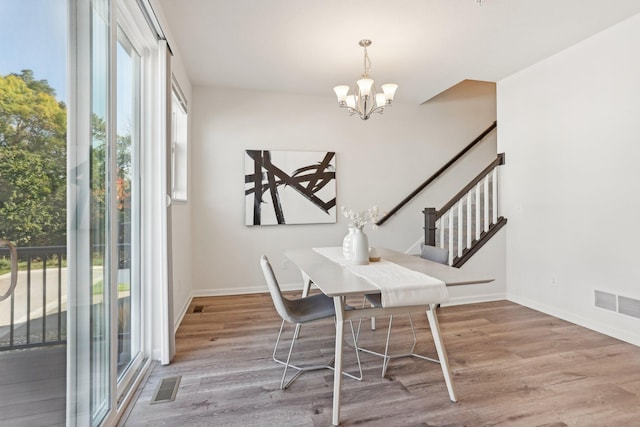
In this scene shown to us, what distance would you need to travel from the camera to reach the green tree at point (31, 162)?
92cm

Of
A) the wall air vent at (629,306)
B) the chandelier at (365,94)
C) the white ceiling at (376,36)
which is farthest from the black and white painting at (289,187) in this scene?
the wall air vent at (629,306)

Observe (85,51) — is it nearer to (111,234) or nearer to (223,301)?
(111,234)

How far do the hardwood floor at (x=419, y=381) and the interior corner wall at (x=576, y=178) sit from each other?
45 centimetres

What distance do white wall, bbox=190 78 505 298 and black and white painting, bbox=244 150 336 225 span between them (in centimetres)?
10

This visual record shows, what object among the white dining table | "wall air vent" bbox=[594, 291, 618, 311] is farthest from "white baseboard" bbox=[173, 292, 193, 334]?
"wall air vent" bbox=[594, 291, 618, 311]

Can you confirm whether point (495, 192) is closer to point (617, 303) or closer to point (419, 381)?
point (617, 303)

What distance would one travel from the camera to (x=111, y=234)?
1.61 m

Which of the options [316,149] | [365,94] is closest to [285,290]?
[316,149]

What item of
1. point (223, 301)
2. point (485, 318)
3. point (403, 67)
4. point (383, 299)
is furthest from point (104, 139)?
point (485, 318)

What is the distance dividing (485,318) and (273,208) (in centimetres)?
265

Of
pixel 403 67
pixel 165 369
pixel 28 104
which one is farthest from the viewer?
pixel 403 67

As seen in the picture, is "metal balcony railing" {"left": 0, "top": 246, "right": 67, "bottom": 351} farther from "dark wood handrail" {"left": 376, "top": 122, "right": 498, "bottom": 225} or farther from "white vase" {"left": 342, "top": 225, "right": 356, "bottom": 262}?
"dark wood handrail" {"left": 376, "top": 122, "right": 498, "bottom": 225}

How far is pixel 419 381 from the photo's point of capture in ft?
6.77

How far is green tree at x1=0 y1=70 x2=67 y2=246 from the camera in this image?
0.92m
